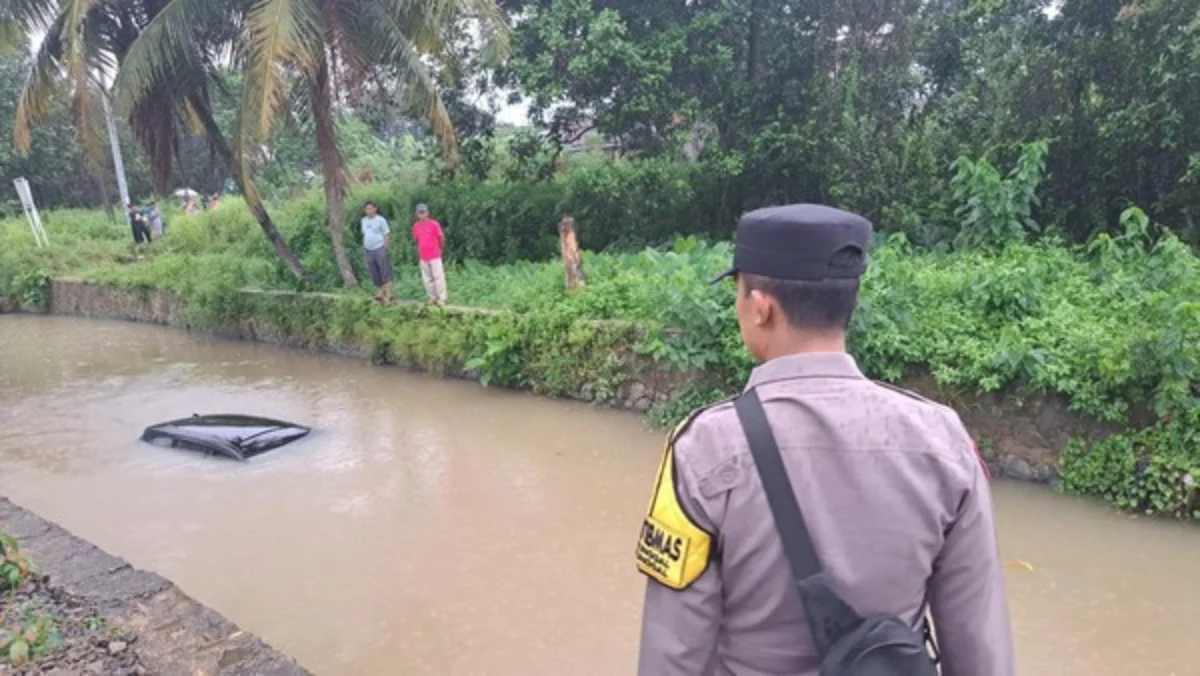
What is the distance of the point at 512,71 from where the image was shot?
1334 cm

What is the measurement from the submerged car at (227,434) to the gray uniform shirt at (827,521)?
Result: 748cm

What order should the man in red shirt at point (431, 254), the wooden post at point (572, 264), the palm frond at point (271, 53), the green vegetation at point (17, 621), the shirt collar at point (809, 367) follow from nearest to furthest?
the shirt collar at point (809, 367), the green vegetation at point (17, 621), the wooden post at point (572, 264), the palm frond at point (271, 53), the man in red shirt at point (431, 254)

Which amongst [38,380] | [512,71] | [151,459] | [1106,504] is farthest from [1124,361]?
[38,380]

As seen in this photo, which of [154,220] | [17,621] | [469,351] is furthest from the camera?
[154,220]

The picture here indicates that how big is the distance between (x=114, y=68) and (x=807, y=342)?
14.3 metres

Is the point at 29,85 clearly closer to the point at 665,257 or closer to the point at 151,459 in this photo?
the point at 151,459

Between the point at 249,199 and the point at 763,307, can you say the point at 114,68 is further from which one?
the point at 763,307

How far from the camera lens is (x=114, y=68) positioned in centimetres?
1292

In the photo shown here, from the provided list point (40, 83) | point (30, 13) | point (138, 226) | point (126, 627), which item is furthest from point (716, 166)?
point (138, 226)

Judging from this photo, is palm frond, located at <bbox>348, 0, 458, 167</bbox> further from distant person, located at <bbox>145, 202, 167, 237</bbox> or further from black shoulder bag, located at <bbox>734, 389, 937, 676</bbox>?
distant person, located at <bbox>145, 202, 167, 237</bbox>

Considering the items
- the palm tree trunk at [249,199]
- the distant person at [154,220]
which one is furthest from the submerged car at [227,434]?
the distant person at [154,220]

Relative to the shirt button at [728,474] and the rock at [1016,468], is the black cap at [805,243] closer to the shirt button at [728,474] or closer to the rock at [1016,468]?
the shirt button at [728,474]

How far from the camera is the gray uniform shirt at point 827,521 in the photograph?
1.29 meters

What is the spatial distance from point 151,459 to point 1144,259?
9229 mm
